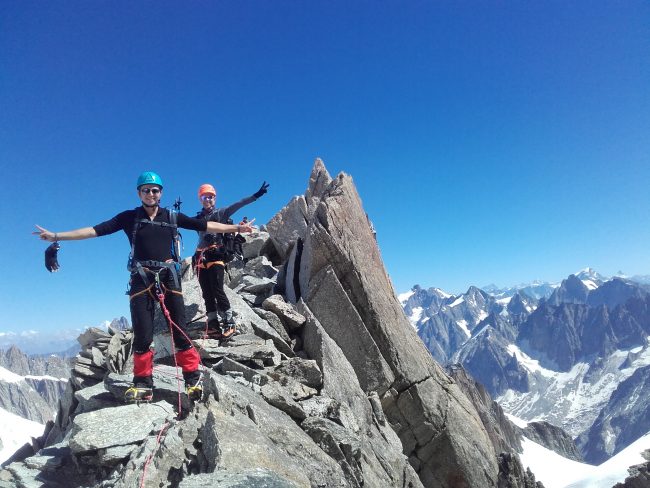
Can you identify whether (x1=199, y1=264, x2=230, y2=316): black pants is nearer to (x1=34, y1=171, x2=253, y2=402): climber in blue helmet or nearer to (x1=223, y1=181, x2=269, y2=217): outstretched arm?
(x1=223, y1=181, x2=269, y2=217): outstretched arm

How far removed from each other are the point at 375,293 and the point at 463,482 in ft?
33.4

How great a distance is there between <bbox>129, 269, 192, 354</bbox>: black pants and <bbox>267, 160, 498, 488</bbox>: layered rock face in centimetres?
902

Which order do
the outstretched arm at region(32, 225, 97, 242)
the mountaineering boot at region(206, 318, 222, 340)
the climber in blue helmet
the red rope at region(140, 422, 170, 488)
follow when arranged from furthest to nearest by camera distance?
1. the mountaineering boot at region(206, 318, 222, 340)
2. the climber in blue helmet
3. the outstretched arm at region(32, 225, 97, 242)
4. the red rope at region(140, 422, 170, 488)

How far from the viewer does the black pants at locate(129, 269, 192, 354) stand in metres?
10.9

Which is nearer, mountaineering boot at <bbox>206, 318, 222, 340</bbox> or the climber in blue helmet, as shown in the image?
the climber in blue helmet

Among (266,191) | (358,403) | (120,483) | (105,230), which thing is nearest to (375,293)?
(358,403)

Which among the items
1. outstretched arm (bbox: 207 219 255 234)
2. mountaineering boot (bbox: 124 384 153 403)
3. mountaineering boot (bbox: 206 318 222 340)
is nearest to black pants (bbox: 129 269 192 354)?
mountaineering boot (bbox: 124 384 153 403)

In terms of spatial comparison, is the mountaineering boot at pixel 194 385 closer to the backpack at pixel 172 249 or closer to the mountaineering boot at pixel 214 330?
the backpack at pixel 172 249

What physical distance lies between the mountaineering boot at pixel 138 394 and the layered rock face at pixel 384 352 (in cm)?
969

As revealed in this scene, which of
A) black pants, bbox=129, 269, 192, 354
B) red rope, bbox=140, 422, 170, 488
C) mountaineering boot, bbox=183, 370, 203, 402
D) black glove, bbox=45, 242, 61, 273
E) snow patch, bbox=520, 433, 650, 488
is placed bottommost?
snow patch, bbox=520, 433, 650, 488

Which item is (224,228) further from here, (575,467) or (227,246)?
(575,467)

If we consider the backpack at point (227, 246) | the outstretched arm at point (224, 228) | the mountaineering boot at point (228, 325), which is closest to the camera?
the outstretched arm at point (224, 228)

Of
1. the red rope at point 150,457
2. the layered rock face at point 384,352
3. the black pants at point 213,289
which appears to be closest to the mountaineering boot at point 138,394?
the red rope at point 150,457

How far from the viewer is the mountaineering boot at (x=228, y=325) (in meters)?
15.7
